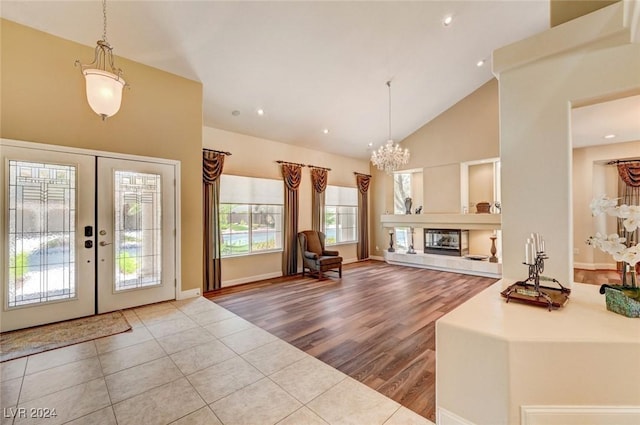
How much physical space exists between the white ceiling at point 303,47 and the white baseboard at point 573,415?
445 centimetres

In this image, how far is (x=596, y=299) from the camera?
6.29 ft

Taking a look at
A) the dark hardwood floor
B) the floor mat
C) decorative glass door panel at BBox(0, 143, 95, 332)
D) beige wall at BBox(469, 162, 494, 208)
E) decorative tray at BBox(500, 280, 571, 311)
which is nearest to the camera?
decorative tray at BBox(500, 280, 571, 311)

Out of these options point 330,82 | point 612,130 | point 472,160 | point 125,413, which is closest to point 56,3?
point 330,82

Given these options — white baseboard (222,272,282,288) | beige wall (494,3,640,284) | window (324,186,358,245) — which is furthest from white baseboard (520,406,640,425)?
window (324,186,358,245)

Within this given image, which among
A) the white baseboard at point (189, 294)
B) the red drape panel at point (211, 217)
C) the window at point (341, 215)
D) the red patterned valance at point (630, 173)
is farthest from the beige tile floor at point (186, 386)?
the red patterned valance at point (630, 173)

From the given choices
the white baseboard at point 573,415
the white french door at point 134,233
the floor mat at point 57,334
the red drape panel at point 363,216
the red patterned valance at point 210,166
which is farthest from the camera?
the red drape panel at point 363,216

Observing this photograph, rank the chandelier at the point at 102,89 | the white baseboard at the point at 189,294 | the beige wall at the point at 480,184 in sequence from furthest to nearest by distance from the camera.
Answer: the beige wall at the point at 480,184 → the white baseboard at the point at 189,294 → the chandelier at the point at 102,89

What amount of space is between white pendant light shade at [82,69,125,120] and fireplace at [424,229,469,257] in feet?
23.1

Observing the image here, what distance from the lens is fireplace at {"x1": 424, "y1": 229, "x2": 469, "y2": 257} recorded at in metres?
6.79

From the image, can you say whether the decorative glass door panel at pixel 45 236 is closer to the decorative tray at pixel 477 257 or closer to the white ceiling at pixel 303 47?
the white ceiling at pixel 303 47

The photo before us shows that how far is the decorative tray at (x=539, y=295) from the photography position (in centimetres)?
175

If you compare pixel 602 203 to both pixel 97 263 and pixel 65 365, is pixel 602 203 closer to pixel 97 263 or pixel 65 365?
pixel 65 365

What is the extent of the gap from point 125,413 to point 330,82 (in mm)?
5183

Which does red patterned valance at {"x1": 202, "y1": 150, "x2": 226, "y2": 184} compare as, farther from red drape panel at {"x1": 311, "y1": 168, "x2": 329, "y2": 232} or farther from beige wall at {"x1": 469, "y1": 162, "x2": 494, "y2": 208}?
beige wall at {"x1": 469, "y1": 162, "x2": 494, "y2": 208}
